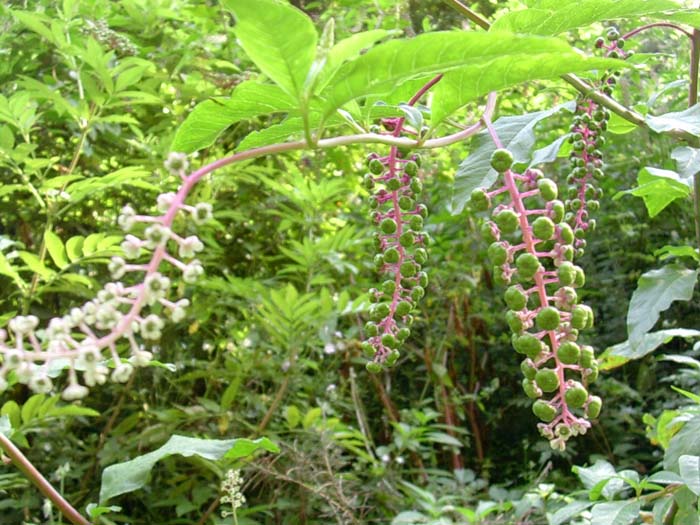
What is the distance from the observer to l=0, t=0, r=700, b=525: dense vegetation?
2.06ft

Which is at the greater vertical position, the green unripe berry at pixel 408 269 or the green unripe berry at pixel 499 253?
the green unripe berry at pixel 499 253

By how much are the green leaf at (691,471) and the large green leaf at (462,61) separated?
34.2 inches

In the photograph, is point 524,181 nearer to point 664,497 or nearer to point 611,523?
point 611,523

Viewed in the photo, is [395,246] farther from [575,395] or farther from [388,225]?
[575,395]

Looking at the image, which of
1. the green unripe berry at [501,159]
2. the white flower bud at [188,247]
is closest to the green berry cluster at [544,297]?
the green unripe berry at [501,159]

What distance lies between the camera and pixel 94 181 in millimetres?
1948

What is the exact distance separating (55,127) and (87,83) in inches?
24.3

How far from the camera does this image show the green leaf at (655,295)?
1289 mm

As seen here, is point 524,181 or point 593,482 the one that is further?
point 593,482

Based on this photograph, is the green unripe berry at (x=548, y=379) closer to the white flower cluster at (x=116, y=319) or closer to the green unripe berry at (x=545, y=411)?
the green unripe berry at (x=545, y=411)

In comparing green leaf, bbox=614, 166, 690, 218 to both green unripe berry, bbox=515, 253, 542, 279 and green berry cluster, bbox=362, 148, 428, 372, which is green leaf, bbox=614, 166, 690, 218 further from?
green unripe berry, bbox=515, 253, 542, 279

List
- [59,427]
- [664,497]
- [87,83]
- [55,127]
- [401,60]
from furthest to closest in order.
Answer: [55,127]
[59,427]
[87,83]
[664,497]
[401,60]

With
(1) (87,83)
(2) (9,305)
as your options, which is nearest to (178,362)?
(2) (9,305)

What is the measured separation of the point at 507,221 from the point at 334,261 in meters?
1.91
